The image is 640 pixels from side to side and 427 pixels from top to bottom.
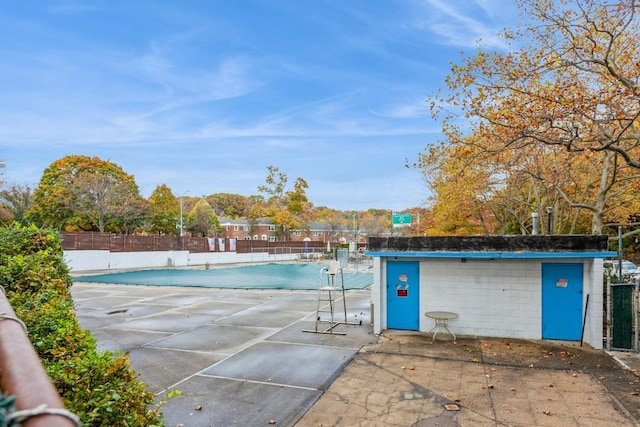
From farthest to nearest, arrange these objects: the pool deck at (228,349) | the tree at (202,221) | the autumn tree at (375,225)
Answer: the autumn tree at (375,225)
the tree at (202,221)
the pool deck at (228,349)

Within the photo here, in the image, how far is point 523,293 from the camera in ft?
33.4

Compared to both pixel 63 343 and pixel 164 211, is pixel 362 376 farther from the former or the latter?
pixel 164 211

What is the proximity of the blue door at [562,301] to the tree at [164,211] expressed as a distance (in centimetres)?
4092

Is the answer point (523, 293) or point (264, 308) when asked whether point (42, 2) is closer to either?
point (264, 308)

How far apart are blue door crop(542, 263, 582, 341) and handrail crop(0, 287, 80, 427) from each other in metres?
10.9

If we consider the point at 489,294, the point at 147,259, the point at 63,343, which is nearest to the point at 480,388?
the point at 489,294

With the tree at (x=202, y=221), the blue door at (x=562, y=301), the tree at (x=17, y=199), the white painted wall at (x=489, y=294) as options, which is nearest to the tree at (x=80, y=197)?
the tree at (x=17, y=199)

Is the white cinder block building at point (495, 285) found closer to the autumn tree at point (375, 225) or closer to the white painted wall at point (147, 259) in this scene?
the white painted wall at point (147, 259)

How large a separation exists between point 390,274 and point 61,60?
13837mm

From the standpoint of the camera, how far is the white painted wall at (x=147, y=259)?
29.8 m

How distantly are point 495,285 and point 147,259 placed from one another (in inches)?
1218

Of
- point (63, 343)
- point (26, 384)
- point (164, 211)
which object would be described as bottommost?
point (63, 343)

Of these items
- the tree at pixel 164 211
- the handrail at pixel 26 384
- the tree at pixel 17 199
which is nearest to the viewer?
the handrail at pixel 26 384

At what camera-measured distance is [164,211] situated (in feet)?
167
